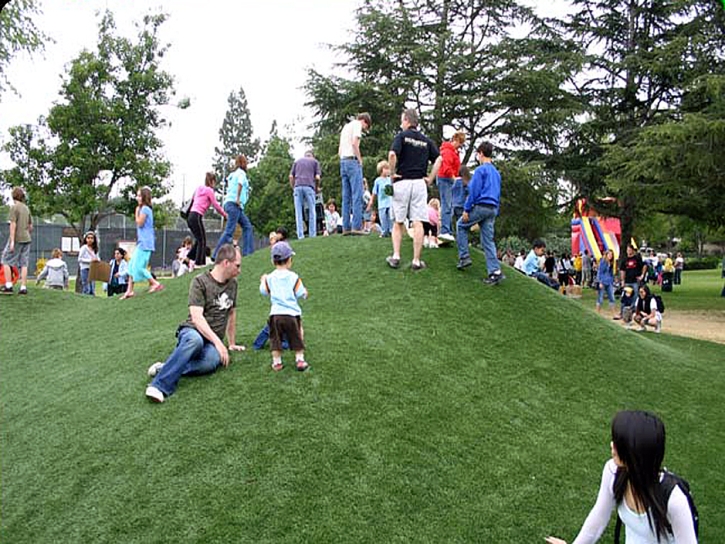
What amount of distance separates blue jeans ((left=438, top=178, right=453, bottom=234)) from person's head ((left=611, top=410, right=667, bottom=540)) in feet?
27.0

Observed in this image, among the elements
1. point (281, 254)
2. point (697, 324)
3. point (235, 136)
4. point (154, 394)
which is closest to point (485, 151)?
point (281, 254)

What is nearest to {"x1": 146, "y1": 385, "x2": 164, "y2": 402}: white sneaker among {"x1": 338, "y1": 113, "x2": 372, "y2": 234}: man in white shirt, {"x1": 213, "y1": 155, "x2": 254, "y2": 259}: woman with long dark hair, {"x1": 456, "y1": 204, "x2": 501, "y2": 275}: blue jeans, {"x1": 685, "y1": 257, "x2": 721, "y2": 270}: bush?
{"x1": 456, "y1": 204, "x2": 501, "y2": 275}: blue jeans

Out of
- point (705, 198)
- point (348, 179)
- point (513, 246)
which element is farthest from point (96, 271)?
point (513, 246)

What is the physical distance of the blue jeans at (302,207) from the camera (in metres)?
12.4

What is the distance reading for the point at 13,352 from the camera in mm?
9555

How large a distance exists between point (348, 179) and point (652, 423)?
9.19 m

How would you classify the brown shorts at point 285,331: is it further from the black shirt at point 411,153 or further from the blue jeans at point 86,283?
the blue jeans at point 86,283

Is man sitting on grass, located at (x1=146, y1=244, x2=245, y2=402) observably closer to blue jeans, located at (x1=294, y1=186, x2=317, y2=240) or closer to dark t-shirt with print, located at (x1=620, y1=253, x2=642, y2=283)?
blue jeans, located at (x1=294, y1=186, x2=317, y2=240)

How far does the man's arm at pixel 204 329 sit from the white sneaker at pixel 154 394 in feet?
2.18

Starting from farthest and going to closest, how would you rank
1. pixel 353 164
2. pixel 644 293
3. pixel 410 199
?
pixel 644 293
pixel 353 164
pixel 410 199

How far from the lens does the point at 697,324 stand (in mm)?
17453

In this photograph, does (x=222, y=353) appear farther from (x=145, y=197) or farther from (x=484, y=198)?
(x=145, y=197)

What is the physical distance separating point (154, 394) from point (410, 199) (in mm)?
4684

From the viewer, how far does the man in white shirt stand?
10.9 meters
